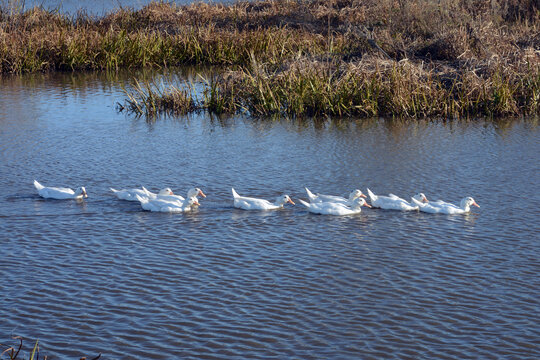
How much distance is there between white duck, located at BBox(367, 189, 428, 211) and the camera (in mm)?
13055

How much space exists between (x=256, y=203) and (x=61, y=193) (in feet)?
11.6

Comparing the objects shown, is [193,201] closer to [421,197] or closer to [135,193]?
[135,193]

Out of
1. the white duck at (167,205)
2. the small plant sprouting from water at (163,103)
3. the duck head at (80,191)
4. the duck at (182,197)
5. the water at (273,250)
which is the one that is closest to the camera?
the water at (273,250)

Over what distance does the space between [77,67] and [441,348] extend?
2398cm

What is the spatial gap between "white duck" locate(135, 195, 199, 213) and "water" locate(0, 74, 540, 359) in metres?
0.15

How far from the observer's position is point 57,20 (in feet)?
104

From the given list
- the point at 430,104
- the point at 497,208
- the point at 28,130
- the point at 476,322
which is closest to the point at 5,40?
the point at 28,130

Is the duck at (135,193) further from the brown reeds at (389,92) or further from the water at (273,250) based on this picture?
the brown reeds at (389,92)

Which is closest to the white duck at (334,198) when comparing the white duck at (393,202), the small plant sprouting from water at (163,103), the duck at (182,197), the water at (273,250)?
the white duck at (393,202)

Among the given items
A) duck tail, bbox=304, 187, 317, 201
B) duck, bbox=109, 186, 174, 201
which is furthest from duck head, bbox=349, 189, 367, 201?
duck, bbox=109, 186, 174, 201

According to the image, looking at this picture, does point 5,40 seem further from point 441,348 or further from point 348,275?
point 441,348

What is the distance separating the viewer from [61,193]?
541 inches

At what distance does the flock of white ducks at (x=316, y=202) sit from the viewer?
42.7 feet

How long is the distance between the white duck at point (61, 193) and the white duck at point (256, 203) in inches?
110
